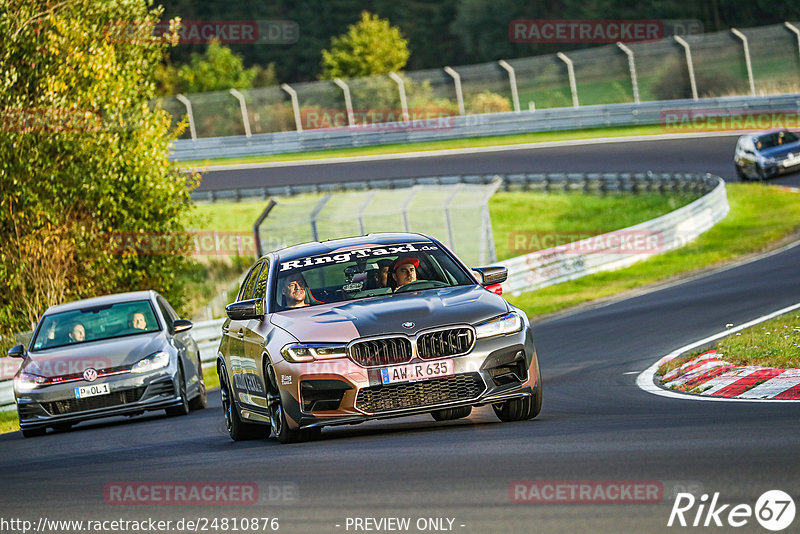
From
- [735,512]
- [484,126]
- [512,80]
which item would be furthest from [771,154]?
[735,512]

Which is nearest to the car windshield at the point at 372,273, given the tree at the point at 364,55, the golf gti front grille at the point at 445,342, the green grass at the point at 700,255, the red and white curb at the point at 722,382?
the golf gti front grille at the point at 445,342

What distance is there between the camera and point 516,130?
171ft

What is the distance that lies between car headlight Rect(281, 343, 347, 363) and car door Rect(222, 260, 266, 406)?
90 centimetres

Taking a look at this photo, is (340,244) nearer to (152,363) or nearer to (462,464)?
(462,464)

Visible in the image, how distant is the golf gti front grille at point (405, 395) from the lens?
8742 millimetres

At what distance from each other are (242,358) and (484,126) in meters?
43.8

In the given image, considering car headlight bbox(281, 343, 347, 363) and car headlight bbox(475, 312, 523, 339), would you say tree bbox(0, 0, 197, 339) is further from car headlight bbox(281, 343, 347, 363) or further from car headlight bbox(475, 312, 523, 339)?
car headlight bbox(475, 312, 523, 339)

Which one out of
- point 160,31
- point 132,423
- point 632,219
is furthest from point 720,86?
point 132,423

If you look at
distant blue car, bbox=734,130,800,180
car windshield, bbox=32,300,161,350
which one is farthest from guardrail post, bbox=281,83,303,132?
car windshield, bbox=32,300,161,350

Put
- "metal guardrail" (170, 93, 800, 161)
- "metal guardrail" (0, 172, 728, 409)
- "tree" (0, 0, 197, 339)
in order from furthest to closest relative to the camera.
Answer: "metal guardrail" (170, 93, 800, 161)
"tree" (0, 0, 197, 339)
"metal guardrail" (0, 172, 728, 409)

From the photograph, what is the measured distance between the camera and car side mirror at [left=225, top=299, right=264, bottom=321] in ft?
32.4

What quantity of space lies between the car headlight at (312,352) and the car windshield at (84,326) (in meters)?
6.35

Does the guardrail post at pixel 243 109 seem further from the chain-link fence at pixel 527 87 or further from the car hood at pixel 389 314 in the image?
the car hood at pixel 389 314

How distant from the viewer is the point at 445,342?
8.81 metres
